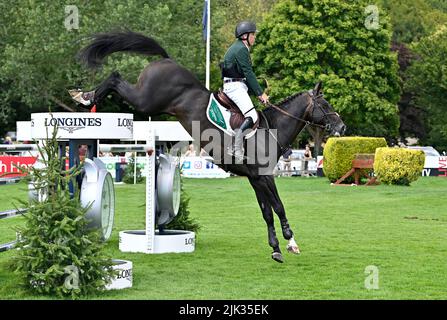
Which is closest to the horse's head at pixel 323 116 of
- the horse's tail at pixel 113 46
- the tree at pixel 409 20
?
the horse's tail at pixel 113 46

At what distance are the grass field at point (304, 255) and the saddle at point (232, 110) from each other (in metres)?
1.91

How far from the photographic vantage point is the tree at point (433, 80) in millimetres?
57812

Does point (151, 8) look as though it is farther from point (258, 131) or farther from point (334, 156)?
point (258, 131)

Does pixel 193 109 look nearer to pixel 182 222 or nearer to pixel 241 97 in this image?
pixel 241 97

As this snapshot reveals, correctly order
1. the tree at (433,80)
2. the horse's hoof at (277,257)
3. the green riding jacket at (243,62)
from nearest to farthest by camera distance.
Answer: the horse's hoof at (277,257) < the green riding jacket at (243,62) < the tree at (433,80)

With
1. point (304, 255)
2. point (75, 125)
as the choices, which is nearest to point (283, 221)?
point (304, 255)

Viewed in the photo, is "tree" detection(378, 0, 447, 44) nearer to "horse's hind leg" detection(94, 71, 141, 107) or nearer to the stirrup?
"horse's hind leg" detection(94, 71, 141, 107)

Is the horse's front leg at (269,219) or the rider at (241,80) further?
the rider at (241,80)

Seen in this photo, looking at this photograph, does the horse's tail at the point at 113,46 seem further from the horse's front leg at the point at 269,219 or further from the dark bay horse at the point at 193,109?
the horse's front leg at the point at 269,219

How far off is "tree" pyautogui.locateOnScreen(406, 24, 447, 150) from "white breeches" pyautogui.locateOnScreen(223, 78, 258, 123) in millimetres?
47201

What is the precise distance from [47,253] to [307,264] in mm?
4121

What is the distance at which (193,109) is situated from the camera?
1228 centimetres

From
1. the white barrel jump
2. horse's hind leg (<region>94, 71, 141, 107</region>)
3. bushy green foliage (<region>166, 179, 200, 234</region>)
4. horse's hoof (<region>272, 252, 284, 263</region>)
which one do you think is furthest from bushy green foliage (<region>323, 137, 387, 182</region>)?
horse's hind leg (<region>94, 71, 141, 107</region>)

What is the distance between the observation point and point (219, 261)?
12.0m
